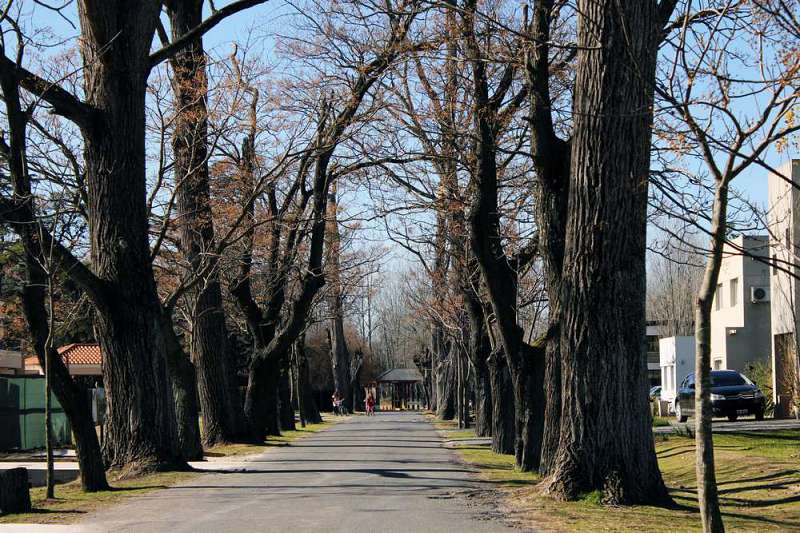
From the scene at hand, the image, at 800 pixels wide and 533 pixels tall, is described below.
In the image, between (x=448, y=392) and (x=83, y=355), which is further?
(x=448, y=392)

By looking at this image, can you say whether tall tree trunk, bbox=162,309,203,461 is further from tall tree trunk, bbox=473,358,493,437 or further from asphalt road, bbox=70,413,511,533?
tall tree trunk, bbox=473,358,493,437

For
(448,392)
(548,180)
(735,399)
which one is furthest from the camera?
(448,392)

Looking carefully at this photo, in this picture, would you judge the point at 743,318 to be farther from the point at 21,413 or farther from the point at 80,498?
the point at 80,498

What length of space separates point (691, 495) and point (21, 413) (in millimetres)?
20390

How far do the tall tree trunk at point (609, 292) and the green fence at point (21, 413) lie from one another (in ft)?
64.6

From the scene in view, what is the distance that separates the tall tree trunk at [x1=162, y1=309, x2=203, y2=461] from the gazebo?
6490 cm

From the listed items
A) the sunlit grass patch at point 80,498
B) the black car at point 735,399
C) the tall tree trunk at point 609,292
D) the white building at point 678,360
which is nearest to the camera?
the sunlit grass patch at point 80,498

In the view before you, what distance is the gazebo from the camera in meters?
91.7

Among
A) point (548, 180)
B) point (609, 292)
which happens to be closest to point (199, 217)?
point (548, 180)

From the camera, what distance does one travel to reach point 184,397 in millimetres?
23406

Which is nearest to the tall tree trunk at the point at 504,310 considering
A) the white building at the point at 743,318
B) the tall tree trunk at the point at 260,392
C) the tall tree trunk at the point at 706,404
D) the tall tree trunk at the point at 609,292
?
the tall tree trunk at the point at 609,292

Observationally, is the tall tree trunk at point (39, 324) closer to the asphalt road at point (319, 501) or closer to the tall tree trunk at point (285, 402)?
the asphalt road at point (319, 501)

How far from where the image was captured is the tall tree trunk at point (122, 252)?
690 inches

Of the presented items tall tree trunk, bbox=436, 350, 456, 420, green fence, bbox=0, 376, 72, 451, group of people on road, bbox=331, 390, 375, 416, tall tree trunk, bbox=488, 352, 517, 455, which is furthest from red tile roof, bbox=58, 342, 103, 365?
group of people on road, bbox=331, 390, 375, 416
